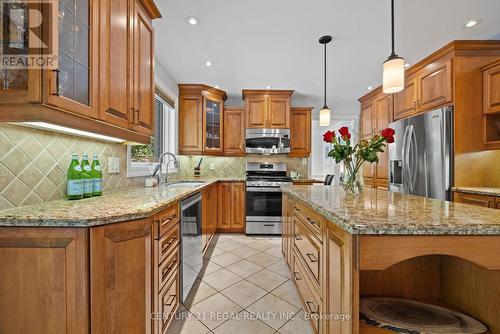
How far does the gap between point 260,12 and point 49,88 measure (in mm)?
1831

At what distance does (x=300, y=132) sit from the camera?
4.27 m

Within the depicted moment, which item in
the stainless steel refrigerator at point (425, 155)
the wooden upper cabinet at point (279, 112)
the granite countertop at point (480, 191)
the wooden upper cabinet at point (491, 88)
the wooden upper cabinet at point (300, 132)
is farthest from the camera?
the wooden upper cabinet at point (300, 132)

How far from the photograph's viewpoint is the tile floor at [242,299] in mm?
1550

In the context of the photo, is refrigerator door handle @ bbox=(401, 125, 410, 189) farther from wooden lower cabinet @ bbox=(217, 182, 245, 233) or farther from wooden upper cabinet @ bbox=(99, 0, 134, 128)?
wooden upper cabinet @ bbox=(99, 0, 134, 128)

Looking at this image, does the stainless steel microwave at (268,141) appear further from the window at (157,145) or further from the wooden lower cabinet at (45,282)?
the wooden lower cabinet at (45,282)

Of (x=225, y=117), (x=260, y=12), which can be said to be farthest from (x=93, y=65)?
(x=225, y=117)

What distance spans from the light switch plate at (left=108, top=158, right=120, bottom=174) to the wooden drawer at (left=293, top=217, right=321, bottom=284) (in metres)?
1.64

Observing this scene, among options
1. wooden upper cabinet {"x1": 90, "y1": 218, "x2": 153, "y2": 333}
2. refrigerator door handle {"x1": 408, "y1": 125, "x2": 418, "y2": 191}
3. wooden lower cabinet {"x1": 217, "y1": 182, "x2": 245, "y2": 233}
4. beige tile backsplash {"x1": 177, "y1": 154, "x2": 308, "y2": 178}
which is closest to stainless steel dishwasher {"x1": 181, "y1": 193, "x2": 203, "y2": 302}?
wooden upper cabinet {"x1": 90, "y1": 218, "x2": 153, "y2": 333}

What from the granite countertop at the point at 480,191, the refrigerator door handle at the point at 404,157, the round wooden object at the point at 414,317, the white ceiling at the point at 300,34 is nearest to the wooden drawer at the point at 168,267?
the round wooden object at the point at 414,317

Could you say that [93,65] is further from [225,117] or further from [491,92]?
[491,92]

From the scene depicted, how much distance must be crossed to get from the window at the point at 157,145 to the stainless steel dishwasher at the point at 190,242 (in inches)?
28.9

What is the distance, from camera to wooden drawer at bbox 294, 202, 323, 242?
1244mm

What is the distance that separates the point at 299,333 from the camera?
58.5 inches

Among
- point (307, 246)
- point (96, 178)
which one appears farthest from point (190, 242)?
point (307, 246)
